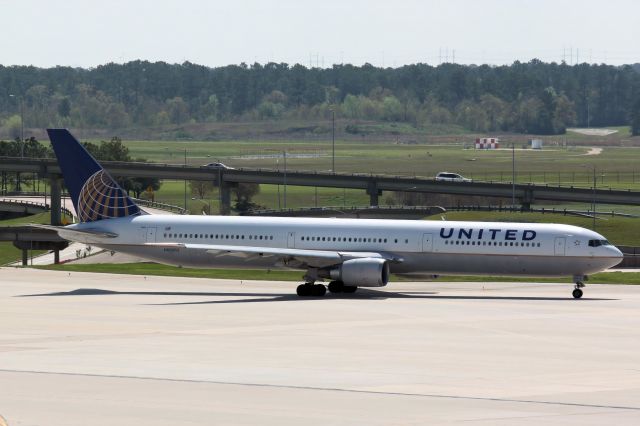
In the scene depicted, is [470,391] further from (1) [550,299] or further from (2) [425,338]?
(1) [550,299]

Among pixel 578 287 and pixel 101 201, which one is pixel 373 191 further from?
pixel 578 287

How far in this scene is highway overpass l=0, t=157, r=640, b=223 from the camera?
512 feet

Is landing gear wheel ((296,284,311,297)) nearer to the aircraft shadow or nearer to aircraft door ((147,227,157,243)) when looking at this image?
the aircraft shadow

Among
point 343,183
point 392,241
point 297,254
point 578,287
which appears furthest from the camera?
point 343,183

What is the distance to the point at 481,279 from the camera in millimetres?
76938

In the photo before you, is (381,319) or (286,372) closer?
(286,372)

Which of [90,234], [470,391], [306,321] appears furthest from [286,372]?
[90,234]

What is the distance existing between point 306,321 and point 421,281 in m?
26.4

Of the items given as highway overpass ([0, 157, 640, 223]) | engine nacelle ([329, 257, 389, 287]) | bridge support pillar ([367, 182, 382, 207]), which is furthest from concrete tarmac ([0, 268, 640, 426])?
bridge support pillar ([367, 182, 382, 207])

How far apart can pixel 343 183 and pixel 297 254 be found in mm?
108673

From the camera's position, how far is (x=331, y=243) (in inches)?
2586

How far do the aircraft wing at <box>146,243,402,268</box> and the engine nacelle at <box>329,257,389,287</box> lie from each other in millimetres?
734

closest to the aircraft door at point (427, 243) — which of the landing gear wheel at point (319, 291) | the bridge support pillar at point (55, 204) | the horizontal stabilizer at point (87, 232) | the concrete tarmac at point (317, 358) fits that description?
the concrete tarmac at point (317, 358)

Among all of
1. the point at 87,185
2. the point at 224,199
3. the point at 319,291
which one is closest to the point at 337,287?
the point at 319,291
